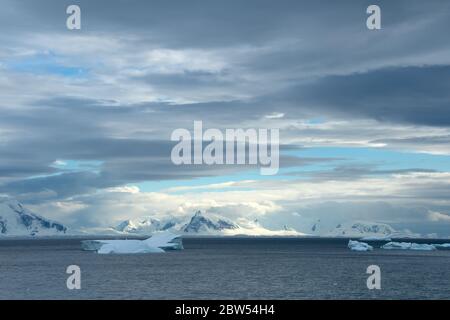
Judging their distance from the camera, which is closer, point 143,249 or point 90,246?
point 143,249

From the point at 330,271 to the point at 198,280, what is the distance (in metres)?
30.4

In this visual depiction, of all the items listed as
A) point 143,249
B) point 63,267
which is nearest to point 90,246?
point 143,249

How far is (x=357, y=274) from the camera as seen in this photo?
107125mm
